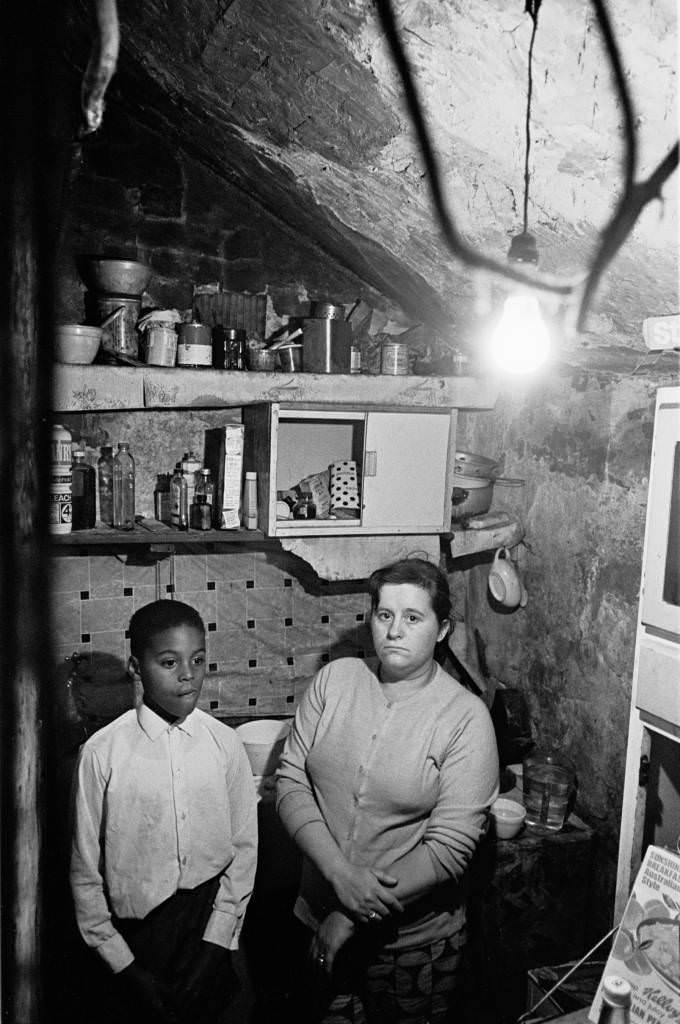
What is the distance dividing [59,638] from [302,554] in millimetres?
1264

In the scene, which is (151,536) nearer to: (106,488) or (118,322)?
(106,488)

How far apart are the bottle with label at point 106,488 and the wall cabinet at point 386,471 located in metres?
0.65

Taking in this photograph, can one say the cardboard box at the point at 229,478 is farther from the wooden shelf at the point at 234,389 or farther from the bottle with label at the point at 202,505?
the wooden shelf at the point at 234,389

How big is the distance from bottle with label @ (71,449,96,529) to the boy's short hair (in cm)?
122

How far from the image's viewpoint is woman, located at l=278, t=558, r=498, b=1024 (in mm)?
2264

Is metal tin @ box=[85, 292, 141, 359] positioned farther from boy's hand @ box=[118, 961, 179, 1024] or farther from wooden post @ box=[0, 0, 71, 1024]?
boy's hand @ box=[118, 961, 179, 1024]

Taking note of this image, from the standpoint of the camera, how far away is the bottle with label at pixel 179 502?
12.0 feet

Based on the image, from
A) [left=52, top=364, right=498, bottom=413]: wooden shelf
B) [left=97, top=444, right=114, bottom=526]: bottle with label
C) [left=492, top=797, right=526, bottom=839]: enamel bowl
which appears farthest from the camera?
[left=97, top=444, right=114, bottom=526]: bottle with label

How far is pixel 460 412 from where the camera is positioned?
439cm

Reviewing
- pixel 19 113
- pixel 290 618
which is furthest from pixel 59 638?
pixel 19 113

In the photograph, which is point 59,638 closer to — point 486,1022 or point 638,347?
point 486,1022

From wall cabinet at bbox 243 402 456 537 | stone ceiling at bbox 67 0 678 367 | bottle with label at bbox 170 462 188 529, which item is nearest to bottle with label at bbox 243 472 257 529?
wall cabinet at bbox 243 402 456 537

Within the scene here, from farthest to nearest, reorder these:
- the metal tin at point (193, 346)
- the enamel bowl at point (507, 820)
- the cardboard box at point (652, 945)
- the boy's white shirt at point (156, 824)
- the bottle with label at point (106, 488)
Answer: the bottle with label at point (106, 488) → the metal tin at point (193, 346) → the enamel bowl at point (507, 820) → the boy's white shirt at point (156, 824) → the cardboard box at point (652, 945)

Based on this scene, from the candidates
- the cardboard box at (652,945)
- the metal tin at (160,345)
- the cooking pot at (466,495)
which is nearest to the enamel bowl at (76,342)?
the metal tin at (160,345)
